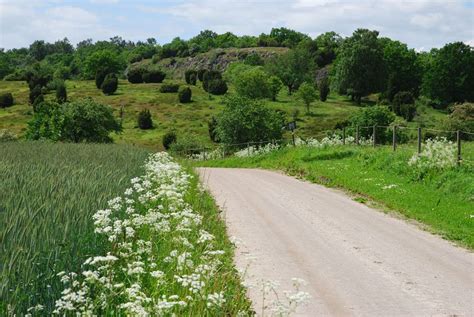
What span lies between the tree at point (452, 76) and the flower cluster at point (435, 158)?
87560mm

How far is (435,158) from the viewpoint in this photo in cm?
2109

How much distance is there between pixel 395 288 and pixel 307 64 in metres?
136

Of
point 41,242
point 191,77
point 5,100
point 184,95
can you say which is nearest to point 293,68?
point 191,77

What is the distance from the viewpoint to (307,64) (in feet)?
467

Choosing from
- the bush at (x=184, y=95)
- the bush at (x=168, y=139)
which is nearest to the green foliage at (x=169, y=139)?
the bush at (x=168, y=139)

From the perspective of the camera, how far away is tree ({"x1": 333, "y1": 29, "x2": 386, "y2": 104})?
372 feet

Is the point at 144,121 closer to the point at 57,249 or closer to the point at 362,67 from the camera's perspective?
the point at 362,67

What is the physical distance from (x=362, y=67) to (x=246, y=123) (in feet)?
214

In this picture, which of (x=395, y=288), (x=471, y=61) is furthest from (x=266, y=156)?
(x=471, y=61)

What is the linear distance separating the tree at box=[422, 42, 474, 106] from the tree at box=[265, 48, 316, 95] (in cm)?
3483

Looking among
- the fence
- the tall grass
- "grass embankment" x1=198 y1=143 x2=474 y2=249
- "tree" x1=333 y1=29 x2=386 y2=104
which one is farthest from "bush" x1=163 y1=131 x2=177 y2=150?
the tall grass

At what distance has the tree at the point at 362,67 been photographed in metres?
113

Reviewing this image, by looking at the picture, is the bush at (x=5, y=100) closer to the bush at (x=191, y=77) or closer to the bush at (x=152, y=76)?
the bush at (x=152, y=76)

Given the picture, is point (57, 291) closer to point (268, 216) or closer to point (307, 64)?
point (268, 216)
